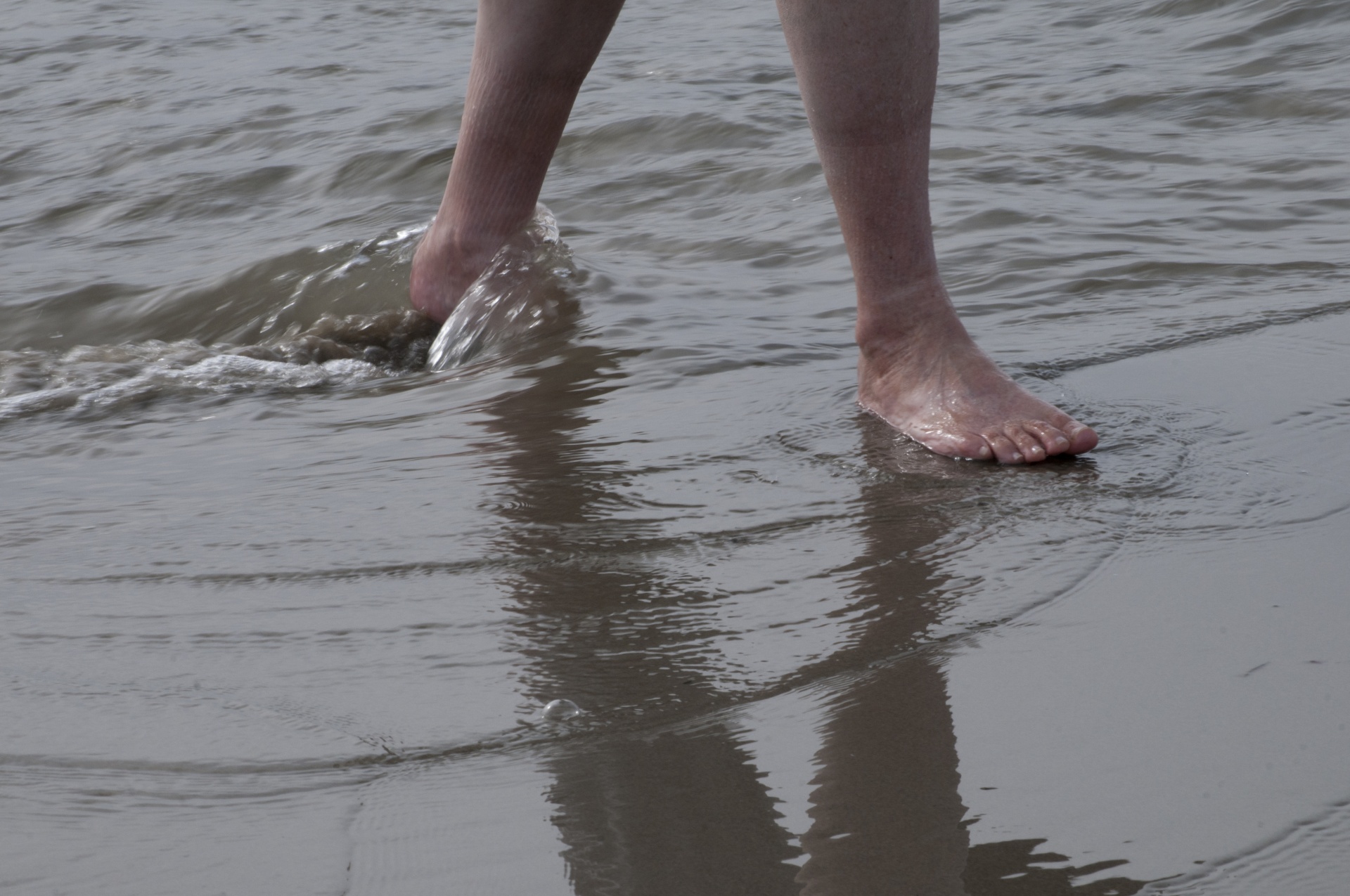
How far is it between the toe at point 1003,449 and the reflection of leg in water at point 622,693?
0.50m

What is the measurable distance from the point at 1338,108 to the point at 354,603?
12.3ft

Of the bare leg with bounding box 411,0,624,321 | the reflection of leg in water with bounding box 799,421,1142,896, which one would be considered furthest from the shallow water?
the bare leg with bounding box 411,0,624,321

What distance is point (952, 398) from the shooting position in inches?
78.5

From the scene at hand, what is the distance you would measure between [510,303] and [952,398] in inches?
42.1

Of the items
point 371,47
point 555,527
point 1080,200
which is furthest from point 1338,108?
point 371,47

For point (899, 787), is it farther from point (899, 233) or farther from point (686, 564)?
point (899, 233)

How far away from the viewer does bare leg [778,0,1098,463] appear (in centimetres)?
190

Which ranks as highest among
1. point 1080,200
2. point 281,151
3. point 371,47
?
point 371,47

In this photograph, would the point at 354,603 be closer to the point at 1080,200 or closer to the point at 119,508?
the point at 119,508

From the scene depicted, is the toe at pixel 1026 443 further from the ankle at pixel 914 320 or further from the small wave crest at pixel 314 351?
the small wave crest at pixel 314 351

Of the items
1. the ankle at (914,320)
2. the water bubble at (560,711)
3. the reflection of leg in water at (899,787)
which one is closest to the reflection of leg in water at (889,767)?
the reflection of leg in water at (899,787)

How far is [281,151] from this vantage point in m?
4.67

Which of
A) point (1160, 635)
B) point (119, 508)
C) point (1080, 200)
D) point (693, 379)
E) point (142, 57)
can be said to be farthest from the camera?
point (142, 57)

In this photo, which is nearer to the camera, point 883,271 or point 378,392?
point 883,271
